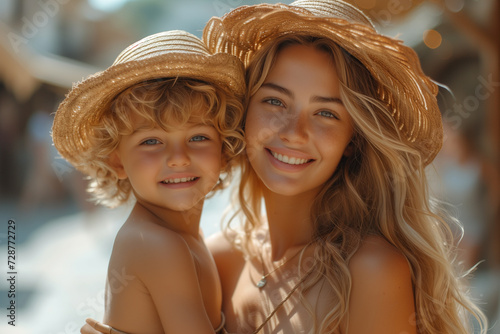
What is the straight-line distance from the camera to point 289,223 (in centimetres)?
227

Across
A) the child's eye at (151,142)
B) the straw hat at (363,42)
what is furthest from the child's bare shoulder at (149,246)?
the straw hat at (363,42)

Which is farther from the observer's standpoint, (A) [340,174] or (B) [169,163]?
(A) [340,174]

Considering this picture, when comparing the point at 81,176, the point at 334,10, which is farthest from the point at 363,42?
the point at 81,176

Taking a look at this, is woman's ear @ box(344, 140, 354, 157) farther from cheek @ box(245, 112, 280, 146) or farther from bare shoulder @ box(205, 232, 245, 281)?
bare shoulder @ box(205, 232, 245, 281)

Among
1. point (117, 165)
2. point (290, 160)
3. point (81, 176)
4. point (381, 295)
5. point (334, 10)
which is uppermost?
point (81, 176)

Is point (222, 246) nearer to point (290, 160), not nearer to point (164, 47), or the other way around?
point (290, 160)

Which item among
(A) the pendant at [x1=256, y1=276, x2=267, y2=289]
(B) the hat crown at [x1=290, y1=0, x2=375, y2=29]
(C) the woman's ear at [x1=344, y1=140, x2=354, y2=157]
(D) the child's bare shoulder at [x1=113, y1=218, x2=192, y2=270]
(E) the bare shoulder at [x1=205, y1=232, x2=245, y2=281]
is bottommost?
(A) the pendant at [x1=256, y1=276, x2=267, y2=289]

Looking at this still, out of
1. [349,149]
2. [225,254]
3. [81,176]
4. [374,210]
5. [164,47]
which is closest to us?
[164,47]

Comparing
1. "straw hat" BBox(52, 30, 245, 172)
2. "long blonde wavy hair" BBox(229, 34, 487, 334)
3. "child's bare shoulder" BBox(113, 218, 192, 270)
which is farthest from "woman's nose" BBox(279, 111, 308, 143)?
"child's bare shoulder" BBox(113, 218, 192, 270)

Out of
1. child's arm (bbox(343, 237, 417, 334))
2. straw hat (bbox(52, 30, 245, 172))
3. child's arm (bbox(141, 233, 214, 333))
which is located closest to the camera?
child's arm (bbox(343, 237, 417, 334))

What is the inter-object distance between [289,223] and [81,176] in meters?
6.35

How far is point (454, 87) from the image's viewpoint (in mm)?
8188

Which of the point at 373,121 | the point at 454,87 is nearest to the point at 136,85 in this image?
the point at 373,121

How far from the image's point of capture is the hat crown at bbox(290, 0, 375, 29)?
6.32ft
